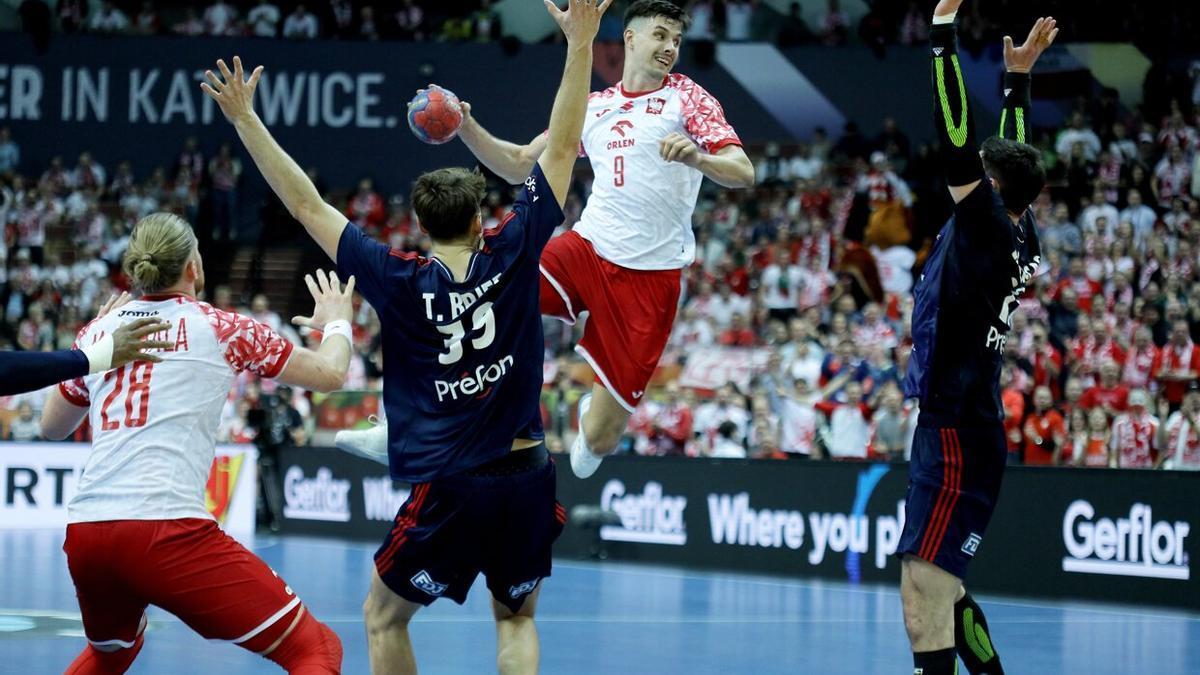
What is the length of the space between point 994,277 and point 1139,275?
13.8 meters

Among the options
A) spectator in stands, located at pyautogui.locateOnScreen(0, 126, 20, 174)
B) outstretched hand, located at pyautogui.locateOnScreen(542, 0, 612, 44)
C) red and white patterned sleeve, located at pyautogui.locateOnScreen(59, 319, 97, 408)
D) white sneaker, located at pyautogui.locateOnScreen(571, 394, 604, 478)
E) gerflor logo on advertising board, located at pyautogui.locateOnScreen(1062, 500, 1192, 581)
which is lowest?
gerflor logo on advertising board, located at pyautogui.locateOnScreen(1062, 500, 1192, 581)

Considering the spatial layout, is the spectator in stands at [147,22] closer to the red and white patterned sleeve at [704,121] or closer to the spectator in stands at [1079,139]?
the spectator in stands at [1079,139]

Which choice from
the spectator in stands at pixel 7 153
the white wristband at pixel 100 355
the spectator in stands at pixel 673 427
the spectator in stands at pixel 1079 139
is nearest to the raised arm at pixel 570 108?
the white wristband at pixel 100 355

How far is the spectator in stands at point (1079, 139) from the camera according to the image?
24.1m

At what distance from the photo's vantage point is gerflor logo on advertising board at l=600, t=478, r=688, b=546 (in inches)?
712

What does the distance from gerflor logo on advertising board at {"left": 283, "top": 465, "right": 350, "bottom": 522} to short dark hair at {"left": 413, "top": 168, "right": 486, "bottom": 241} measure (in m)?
15.5

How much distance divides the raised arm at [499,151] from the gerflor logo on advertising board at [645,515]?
32.1 feet

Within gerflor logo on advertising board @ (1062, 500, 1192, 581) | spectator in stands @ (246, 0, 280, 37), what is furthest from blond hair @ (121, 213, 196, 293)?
spectator in stands @ (246, 0, 280, 37)

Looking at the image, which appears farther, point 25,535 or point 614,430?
point 25,535

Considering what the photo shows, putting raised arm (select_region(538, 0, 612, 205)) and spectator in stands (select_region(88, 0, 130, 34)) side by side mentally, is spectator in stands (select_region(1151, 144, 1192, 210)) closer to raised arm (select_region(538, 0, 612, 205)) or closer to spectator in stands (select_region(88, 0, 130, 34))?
raised arm (select_region(538, 0, 612, 205))

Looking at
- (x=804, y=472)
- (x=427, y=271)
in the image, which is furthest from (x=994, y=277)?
(x=804, y=472)

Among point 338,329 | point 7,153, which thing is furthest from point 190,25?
point 338,329

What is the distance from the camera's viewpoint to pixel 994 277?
7.07 meters

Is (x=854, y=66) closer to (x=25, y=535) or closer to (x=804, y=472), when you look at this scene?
(x=804, y=472)
